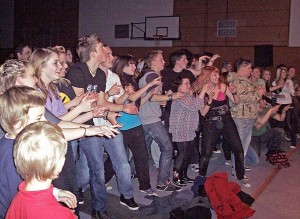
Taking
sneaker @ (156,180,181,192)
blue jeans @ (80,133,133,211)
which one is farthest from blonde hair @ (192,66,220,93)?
blue jeans @ (80,133,133,211)

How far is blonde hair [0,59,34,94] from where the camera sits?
7.07 ft

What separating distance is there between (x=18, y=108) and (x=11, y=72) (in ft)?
1.77

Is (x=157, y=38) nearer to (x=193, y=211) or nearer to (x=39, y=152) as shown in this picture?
(x=193, y=211)

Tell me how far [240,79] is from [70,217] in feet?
13.1

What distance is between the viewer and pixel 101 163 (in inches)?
132

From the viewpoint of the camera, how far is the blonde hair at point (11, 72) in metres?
2.15

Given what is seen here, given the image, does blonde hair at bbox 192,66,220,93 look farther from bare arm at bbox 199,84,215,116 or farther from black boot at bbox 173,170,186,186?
black boot at bbox 173,170,186,186

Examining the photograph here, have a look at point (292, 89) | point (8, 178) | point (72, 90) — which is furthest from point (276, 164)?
point (8, 178)

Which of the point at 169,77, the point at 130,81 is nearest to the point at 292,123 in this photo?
the point at 169,77

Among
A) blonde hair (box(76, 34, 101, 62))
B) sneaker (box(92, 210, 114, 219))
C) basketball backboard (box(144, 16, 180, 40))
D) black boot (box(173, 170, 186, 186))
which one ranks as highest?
basketball backboard (box(144, 16, 180, 40))

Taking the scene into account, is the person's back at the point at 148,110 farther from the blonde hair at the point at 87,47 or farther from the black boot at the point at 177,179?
the blonde hair at the point at 87,47

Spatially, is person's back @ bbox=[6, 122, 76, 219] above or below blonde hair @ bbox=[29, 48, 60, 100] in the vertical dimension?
below

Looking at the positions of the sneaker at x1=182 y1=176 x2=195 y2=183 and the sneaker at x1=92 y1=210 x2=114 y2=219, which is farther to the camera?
the sneaker at x1=182 y1=176 x2=195 y2=183

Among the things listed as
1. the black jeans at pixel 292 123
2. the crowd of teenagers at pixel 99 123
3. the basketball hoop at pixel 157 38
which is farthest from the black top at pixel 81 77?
the basketball hoop at pixel 157 38
